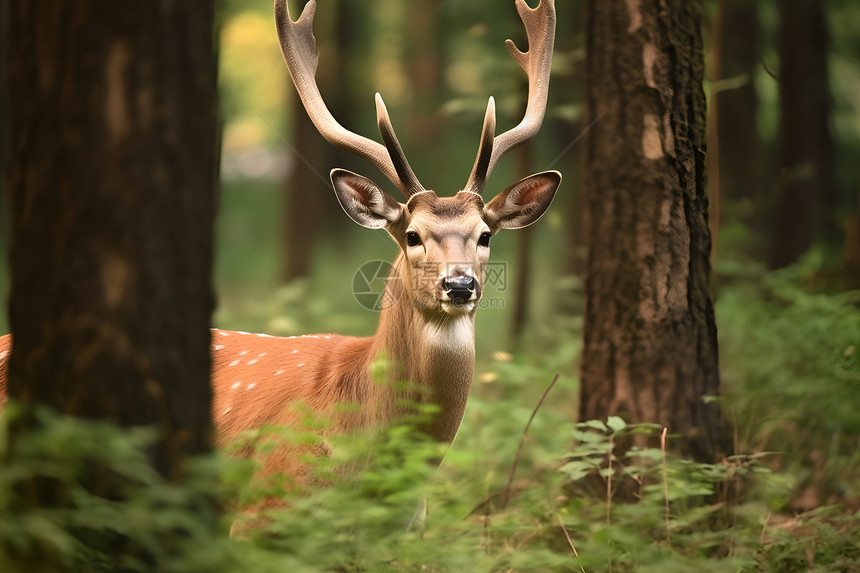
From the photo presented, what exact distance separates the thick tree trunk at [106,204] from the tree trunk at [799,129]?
30.3 feet

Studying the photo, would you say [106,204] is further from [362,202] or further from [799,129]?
[799,129]

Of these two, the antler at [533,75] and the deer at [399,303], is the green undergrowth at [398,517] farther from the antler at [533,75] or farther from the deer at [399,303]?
the antler at [533,75]

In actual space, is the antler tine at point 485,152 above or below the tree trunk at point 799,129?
below

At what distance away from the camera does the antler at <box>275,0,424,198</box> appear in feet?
15.9

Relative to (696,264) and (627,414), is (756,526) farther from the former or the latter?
(696,264)

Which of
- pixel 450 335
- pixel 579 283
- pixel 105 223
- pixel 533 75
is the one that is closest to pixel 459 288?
pixel 450 335

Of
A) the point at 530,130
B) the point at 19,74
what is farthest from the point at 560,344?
the point at 19,74

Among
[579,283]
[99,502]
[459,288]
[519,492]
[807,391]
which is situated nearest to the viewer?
[99,502]

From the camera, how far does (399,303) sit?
4.59 meters

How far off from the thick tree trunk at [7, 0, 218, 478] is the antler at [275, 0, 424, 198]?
2.19m

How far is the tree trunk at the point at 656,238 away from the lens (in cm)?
460

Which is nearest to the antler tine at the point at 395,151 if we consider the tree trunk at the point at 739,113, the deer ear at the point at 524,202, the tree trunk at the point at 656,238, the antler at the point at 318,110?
the antler at the point at 318,110

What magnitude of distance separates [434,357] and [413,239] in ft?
2.38

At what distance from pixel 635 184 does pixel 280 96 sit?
60.9 feet
